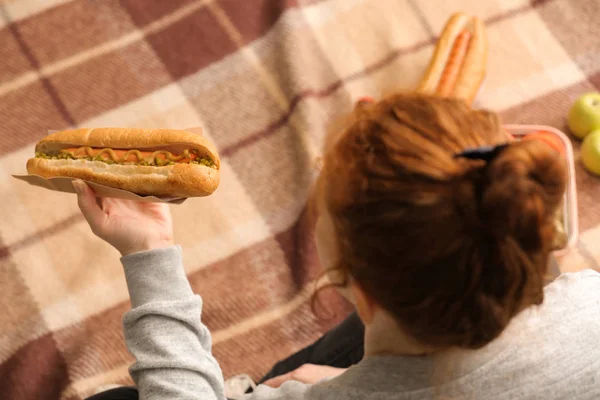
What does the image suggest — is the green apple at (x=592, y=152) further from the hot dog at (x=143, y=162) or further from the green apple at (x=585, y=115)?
the hot dog at (x=143, y=162)

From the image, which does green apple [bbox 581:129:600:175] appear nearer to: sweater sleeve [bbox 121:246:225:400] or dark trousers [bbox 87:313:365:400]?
dark trousers [bbox 87:313:365:400]

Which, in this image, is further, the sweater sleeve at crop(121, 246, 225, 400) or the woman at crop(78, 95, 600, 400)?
the sweater sleeve at crop(121, 246, 225, 400)

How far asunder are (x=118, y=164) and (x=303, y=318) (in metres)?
0.50

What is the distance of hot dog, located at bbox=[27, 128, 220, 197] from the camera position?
897mm

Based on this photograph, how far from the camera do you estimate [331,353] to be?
1008mm

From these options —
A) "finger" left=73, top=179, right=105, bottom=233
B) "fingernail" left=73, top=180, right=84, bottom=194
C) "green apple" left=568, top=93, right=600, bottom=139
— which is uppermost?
"fingernail" left=73, top=180, right=84, bottom=194

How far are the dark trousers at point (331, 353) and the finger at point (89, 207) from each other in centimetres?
27

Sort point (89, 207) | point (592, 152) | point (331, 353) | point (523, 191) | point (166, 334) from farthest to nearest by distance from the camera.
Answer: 1. point (592, 152)
2. point (331, 353)
3. point (89, 207)
4. point (166, 334)
5. point (523, 191)

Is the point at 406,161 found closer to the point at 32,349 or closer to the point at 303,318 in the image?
the point at 303,318

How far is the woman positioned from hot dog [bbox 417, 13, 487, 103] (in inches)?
25.7

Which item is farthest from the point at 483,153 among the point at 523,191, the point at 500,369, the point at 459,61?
the point at 459,61

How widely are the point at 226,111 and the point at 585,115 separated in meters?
0.83

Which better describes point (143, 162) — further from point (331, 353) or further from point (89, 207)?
point (331, 353)

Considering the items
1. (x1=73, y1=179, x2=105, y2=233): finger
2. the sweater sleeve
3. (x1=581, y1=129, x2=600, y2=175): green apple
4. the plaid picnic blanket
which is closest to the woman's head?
the sweater sleeve
